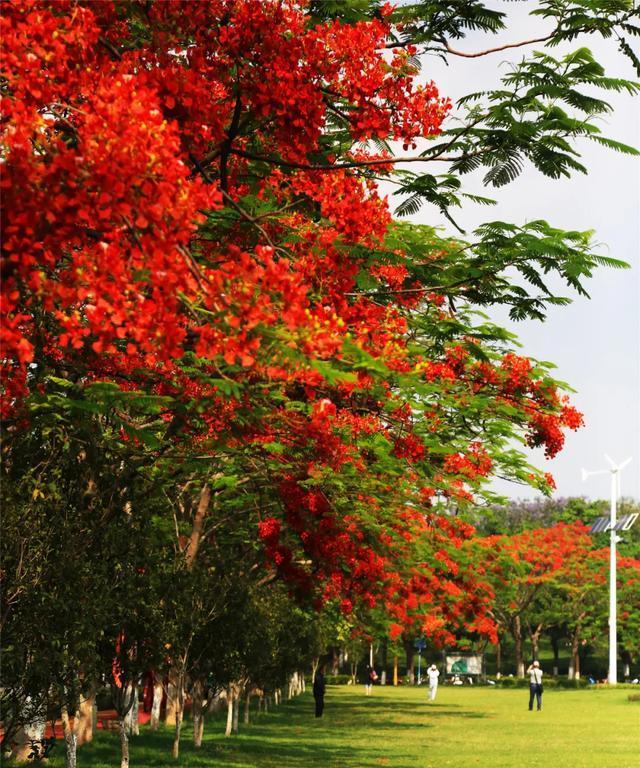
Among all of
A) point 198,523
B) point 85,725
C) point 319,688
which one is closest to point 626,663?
point 319,688

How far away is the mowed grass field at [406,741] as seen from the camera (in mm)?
24344

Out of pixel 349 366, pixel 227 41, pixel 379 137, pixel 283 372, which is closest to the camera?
pixel 283 372

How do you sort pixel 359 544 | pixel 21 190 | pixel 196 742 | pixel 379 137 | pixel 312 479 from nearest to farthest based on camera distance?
pixel 21 190 → pixel 379 137 → pixel 312 479 → pixel 359 544 → pixel 196 742

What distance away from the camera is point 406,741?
31.4 meters

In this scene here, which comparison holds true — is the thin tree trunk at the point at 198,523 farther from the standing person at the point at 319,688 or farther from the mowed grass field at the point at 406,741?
the standing person at the point at 319,688

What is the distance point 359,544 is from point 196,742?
6684mm

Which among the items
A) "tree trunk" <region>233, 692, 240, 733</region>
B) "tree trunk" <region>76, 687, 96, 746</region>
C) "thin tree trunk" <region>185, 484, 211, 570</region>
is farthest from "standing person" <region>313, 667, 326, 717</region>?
"thin tree trunk" <region>185, 484, 211, 570</region>

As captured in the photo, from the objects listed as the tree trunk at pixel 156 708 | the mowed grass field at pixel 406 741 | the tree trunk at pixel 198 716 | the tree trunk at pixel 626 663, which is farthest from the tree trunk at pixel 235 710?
the tree trunk at pixel 626 663

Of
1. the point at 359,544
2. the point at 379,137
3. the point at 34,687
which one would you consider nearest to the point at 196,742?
the point at 359,544

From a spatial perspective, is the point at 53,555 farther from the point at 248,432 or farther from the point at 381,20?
the point at 381,20

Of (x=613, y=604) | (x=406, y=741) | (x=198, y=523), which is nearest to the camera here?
(x=198, y=523)

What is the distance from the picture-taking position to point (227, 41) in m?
9.57

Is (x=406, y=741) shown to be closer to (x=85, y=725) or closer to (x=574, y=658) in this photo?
(x=85, y=725)

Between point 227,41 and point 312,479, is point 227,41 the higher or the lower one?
the higher one
